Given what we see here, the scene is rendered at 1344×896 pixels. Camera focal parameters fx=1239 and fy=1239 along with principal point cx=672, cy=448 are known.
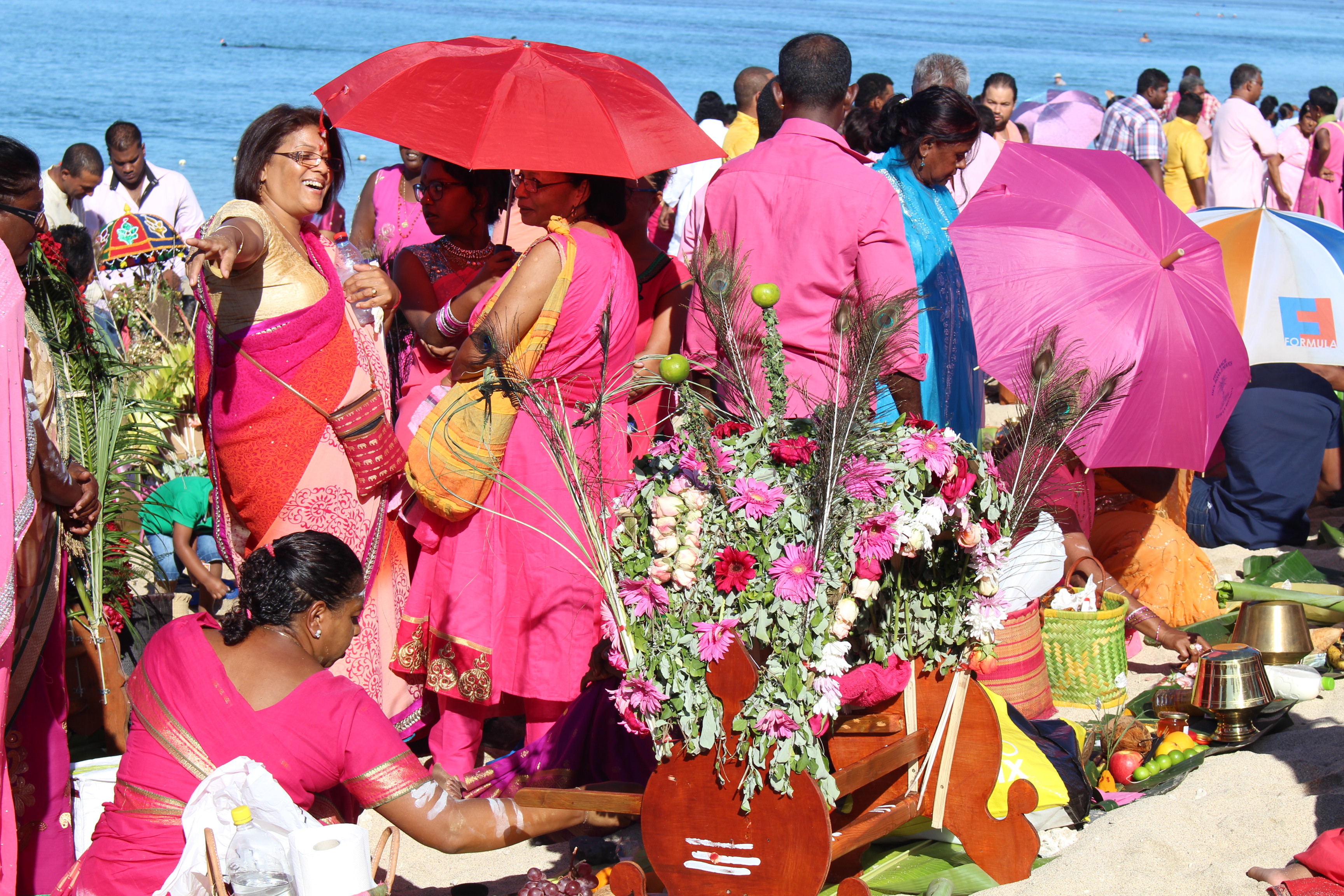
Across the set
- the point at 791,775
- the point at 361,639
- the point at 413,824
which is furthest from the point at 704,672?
the point at 361,639

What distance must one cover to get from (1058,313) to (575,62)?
1.80 metres

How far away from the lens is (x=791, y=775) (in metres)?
2.39

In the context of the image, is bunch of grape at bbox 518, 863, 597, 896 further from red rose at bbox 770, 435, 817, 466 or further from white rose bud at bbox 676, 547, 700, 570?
red rose at bbox 770, 435, 817, 466

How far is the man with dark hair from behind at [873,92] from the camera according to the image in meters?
6.57

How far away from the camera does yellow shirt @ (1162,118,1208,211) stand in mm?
10000

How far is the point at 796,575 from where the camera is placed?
2.39 meters

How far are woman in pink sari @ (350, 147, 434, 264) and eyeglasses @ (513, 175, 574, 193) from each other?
1.33m

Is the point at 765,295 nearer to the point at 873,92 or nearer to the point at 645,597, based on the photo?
the point at 645,597

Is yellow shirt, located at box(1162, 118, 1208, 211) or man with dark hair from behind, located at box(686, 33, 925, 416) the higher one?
yellow shirt, located at box(1162, 118, 1208, 211)

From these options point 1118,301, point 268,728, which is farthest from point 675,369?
point 1118,301

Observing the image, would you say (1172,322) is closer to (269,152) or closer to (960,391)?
(960,391)

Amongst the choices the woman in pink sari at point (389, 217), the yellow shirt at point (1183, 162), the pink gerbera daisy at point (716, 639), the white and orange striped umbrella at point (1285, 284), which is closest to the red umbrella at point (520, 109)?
the woman in pink sari at point (389, 217)

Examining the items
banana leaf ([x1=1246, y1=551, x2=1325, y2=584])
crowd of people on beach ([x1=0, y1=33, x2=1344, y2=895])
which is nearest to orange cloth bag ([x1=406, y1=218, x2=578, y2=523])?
crowd of people on beach ([x1=0, y1=33, x2=1344, y2=895])

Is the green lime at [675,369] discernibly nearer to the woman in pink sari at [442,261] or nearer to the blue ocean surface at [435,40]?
the woman in pink sari at [442,261]
